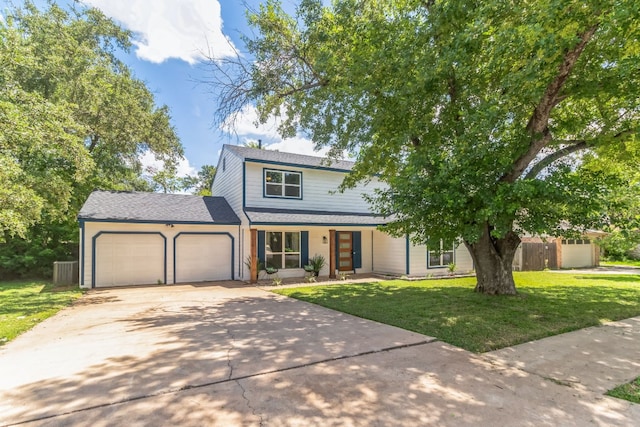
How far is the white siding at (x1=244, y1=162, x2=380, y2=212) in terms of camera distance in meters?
13.9

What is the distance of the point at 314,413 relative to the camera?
306cm

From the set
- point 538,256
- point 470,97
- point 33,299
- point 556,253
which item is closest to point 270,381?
point 470,97

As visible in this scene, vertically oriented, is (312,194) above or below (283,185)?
below

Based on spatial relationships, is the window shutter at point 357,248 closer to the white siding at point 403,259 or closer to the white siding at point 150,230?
the white siding at point 403,259

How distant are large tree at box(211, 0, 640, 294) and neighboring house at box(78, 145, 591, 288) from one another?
4.13 meters

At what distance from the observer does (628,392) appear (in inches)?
136

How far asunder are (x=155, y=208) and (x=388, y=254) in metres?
10.5

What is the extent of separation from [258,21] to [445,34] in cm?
538

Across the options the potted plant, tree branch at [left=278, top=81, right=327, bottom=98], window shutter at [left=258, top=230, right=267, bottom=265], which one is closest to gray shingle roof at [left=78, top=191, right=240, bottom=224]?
window shutter at [left=258, top=230, right=267, bottom=265]

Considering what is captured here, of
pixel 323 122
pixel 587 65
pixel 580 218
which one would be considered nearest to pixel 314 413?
pixel 580 218

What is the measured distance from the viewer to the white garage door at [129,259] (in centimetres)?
1177

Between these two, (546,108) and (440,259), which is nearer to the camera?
(546,108)

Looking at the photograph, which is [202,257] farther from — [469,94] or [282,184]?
[469,94]

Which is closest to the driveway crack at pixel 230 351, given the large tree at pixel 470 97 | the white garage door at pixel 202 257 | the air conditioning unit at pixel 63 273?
the large tree at pixel 470 97
